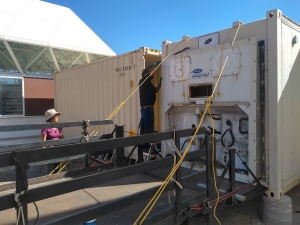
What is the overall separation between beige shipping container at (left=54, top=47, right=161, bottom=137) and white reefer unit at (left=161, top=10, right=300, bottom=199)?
153cm

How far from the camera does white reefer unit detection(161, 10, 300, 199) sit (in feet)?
11.2

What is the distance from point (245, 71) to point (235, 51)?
35 cm

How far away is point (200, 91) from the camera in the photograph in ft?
13.8

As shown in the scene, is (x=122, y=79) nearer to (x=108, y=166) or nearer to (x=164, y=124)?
(x=164, y=124)

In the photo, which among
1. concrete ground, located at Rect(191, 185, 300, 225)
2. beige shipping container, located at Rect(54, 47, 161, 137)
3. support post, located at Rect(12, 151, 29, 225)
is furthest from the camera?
beige shipping container, located at Rect(54, 47, 161, 137)

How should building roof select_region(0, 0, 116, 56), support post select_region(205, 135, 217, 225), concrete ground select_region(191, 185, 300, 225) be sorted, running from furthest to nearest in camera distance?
building roof select_region(0, 0, 116, 56)
concrete ground select_region(191, 185, 300, 225)
support post select_region(205, 135, 217, 225)

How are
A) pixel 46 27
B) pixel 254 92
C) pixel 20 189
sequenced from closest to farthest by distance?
pixel 20 189
pixel 254 92
pixel 46 27

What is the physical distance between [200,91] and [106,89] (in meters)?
3.06

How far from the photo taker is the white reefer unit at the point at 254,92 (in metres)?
3.42

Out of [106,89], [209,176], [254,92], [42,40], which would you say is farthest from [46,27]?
[209,176]

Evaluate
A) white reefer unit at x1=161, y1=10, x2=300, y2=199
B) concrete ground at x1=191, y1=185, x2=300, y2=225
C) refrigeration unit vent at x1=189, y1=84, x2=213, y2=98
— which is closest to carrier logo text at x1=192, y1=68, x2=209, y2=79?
white reefer unit at x1=161, y1=10, x2=300, y2=199

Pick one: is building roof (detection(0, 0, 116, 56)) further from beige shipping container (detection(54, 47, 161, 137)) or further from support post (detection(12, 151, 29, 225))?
support post (detection(12, 151, 29, 225))

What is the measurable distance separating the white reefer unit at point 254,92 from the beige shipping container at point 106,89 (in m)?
1.53

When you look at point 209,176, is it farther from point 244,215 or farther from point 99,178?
point 244,215
